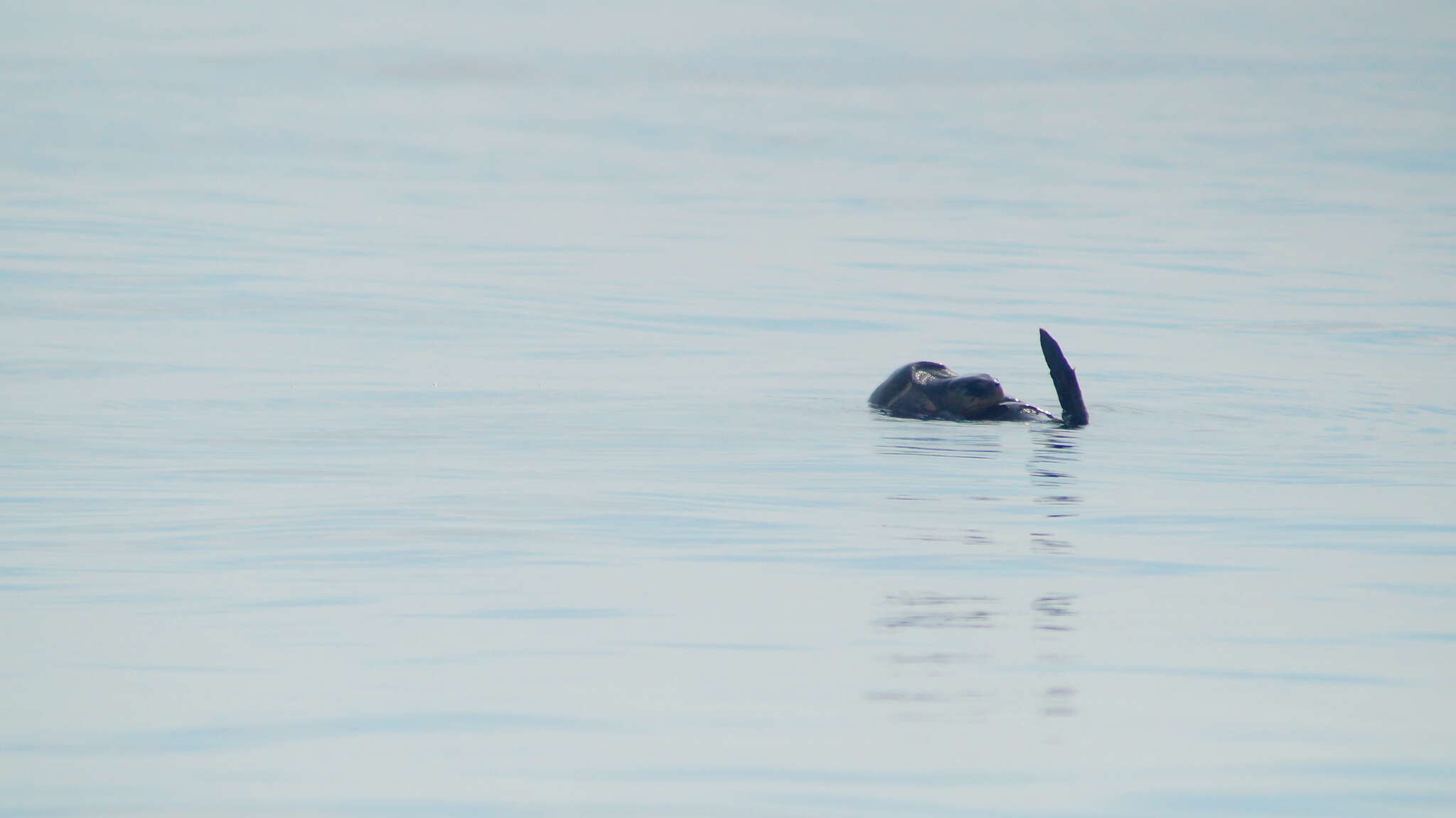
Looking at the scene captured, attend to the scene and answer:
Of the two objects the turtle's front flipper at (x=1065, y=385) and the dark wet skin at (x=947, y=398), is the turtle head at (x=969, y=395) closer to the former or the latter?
the dark wet skin at (x=947, y=398)

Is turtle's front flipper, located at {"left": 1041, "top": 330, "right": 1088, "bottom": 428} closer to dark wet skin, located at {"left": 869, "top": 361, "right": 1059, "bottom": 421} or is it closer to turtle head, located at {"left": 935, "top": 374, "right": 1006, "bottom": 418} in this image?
dark wet skin, located at {"left": 869, "top": 361, "right": 1059, "bottom": 421}

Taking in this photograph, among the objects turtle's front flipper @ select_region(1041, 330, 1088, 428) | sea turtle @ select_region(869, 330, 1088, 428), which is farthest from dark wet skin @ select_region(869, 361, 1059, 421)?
turtle's front flipper @ select_region(1041, 330, 1088, 428)

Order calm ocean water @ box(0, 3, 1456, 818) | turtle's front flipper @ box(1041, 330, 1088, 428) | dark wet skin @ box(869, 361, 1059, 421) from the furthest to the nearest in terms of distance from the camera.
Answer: dark wet skin @ box(869, 361, 1059, 421) → turtle's front flipper @ box(1041, 330, 1088, 428) → calm ocean water @ box(0, 3, 1456, 818)

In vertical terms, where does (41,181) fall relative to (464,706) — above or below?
above

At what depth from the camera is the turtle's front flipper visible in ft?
48.1

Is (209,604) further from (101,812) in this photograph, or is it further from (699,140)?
(699,140)

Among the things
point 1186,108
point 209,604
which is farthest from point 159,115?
point 209,604

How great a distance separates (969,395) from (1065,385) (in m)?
0.77

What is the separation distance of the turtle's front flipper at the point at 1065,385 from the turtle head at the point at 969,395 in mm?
519

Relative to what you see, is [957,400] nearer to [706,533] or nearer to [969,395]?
[969,395]

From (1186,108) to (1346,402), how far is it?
68472 millimetres

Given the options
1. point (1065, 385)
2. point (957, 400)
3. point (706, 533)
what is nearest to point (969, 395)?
point (957, 400)

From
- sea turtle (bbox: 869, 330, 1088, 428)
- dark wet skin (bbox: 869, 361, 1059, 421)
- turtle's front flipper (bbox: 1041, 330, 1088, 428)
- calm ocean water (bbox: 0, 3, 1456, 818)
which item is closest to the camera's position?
calm ocean water (bbox: 0, 3, 1456, 818)

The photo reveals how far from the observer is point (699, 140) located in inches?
2527
